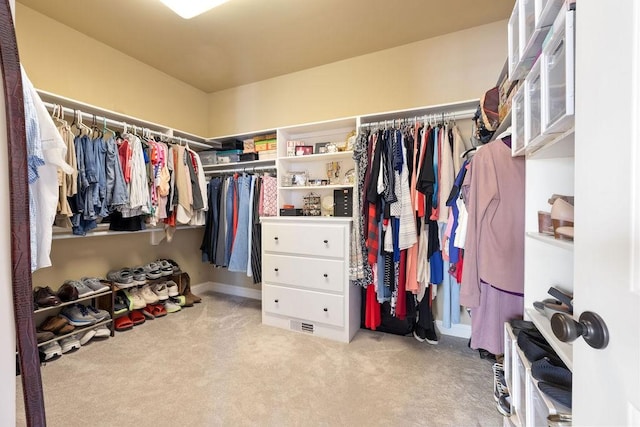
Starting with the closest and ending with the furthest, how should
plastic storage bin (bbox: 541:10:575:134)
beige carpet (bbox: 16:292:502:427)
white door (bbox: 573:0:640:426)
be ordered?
white door (bbox: 573:0:640:426)
plastic storage bin (bbox: 541:10:575:134)
beige carpet (bbox: 16:292:502:427)

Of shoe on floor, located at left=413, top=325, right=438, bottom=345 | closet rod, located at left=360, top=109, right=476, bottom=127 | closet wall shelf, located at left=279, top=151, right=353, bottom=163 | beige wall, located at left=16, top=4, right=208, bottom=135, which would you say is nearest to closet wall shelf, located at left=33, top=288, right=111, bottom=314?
beige wall, located at left=16, top=4, right=208, bottom=135

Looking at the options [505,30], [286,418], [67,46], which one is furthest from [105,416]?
[505,30]

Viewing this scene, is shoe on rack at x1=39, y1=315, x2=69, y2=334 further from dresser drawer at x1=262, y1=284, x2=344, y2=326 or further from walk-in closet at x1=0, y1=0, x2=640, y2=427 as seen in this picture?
dresser drawer at x1=262, y1=284, x2=344, y2=326

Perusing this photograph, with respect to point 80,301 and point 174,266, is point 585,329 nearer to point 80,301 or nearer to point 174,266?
point 80,301

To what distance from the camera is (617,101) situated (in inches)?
14.9

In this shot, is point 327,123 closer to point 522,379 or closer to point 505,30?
point 505,30

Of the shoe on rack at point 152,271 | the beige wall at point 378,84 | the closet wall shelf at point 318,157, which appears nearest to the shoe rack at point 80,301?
the shoe on rack at point 152,271

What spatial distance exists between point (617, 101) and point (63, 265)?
3.22 meters

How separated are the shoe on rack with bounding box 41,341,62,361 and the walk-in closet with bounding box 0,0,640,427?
0.02 meters

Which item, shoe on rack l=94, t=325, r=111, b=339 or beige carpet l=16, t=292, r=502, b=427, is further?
shoe on rack l=94, t=325, r=111, b=339

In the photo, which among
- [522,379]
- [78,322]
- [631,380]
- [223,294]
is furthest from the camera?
[223,294]

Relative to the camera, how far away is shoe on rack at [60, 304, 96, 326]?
2051 millimetres

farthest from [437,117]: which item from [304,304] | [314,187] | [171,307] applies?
[171,307]

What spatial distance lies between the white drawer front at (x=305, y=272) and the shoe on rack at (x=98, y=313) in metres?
1.31
